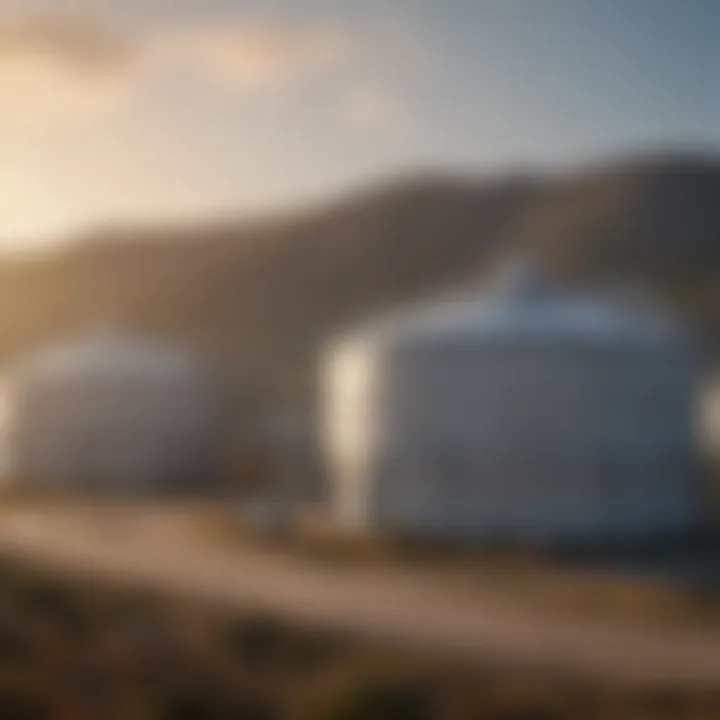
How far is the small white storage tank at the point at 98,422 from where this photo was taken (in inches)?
514

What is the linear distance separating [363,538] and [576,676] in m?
3.89

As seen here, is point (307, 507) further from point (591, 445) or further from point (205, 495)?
point (591, 445)

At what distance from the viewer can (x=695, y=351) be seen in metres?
10.1

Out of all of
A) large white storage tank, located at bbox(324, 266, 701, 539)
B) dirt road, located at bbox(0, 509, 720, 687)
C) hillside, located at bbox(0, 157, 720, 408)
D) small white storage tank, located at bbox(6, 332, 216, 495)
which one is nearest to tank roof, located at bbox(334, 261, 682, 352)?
large white storage tank, located at bbox(324, 266, 701, 539)

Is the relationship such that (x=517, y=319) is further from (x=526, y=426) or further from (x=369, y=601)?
(x=369, y=601)

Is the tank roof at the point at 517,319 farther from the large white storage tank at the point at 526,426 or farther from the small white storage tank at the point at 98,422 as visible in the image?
the small white storage tank at the point at 98,422

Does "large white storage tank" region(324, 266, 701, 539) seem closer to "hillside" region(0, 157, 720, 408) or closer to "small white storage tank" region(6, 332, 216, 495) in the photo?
"hillside" region(0, 157, 720, 408)

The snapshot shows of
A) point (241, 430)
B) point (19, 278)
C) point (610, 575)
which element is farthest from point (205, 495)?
point (610, 575)

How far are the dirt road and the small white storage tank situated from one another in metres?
2.98

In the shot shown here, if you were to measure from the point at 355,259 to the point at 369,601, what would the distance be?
3912 millimetres

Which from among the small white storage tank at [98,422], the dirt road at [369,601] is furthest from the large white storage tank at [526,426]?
the small white storage tank at [98,422]

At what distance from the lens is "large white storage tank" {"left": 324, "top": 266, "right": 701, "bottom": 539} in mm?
9195

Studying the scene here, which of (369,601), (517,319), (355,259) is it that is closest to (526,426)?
(517,319)

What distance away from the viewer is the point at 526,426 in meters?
9.18
